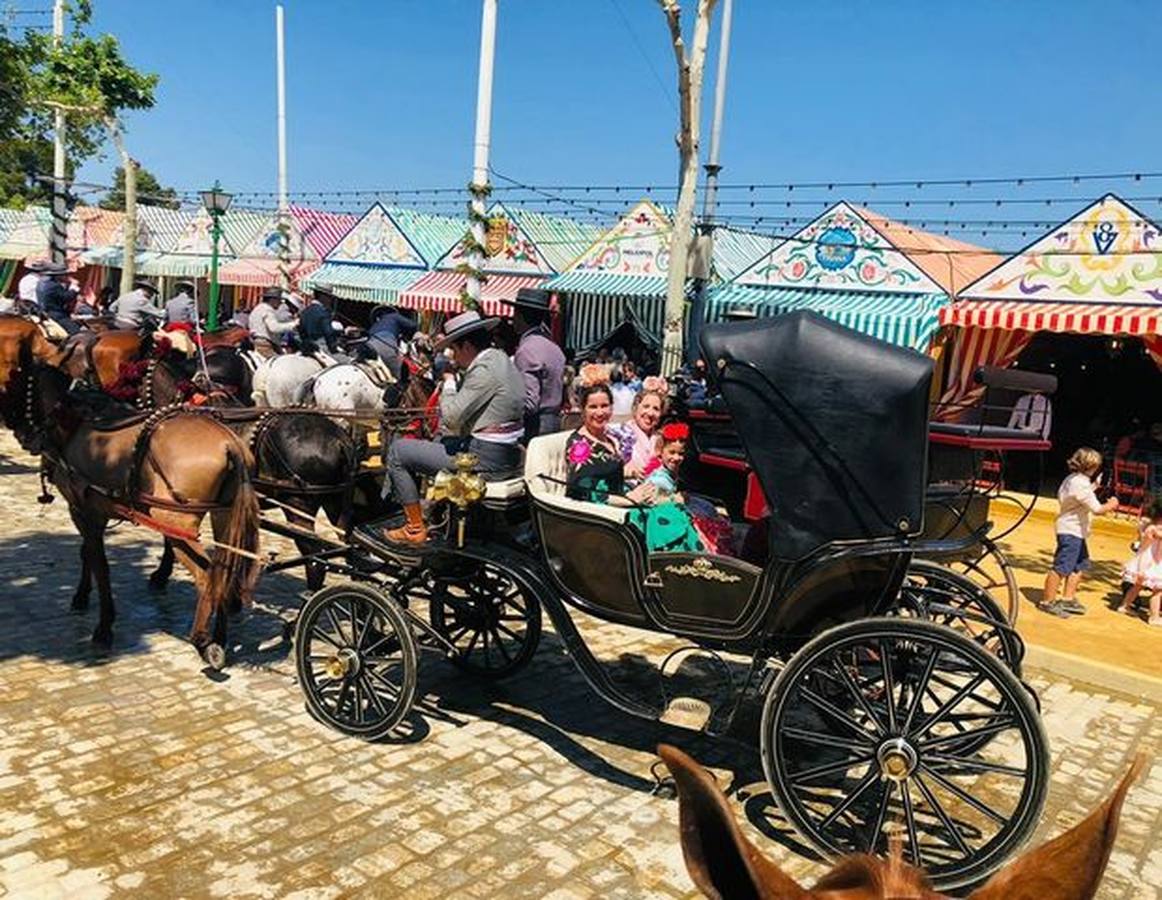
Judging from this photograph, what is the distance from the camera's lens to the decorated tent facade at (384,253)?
66.9 feet

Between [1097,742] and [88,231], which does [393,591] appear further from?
[88,231]

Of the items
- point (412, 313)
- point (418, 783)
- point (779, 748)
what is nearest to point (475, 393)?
point (418, 783)

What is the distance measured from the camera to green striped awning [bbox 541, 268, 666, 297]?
1574 cm

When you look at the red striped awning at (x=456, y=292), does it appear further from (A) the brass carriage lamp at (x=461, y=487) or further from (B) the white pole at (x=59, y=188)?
(A) the brass carriage lamp at (x=461, y=487)

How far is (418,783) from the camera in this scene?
420 cm

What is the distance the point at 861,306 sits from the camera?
1349cm

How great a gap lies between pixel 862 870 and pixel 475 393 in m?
3.86

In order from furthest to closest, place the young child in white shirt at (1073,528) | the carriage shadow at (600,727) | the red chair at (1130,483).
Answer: the red chair at (1130,483) < the young child in white shirt at (1073,528) < the carriage shadow at (600,727)

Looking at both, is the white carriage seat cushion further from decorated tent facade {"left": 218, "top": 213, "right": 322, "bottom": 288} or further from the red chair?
decorated tent facade {"left": 218, "top": 213, "right": 322, "bottom": 288}

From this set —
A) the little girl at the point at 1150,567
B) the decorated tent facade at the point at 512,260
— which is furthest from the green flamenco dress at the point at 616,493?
the decorated tent facade at the point at 512,260

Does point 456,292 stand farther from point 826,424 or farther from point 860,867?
A: point 860,867

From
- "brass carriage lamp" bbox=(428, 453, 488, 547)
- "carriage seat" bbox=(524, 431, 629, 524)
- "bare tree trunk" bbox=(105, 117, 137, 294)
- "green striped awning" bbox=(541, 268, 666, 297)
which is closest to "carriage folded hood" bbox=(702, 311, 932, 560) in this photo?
"carriage seat" bbox=(524, 431, 629, 524)

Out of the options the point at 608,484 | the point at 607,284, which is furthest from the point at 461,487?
the point at 607,284

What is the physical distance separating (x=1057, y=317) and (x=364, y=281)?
14888mm
